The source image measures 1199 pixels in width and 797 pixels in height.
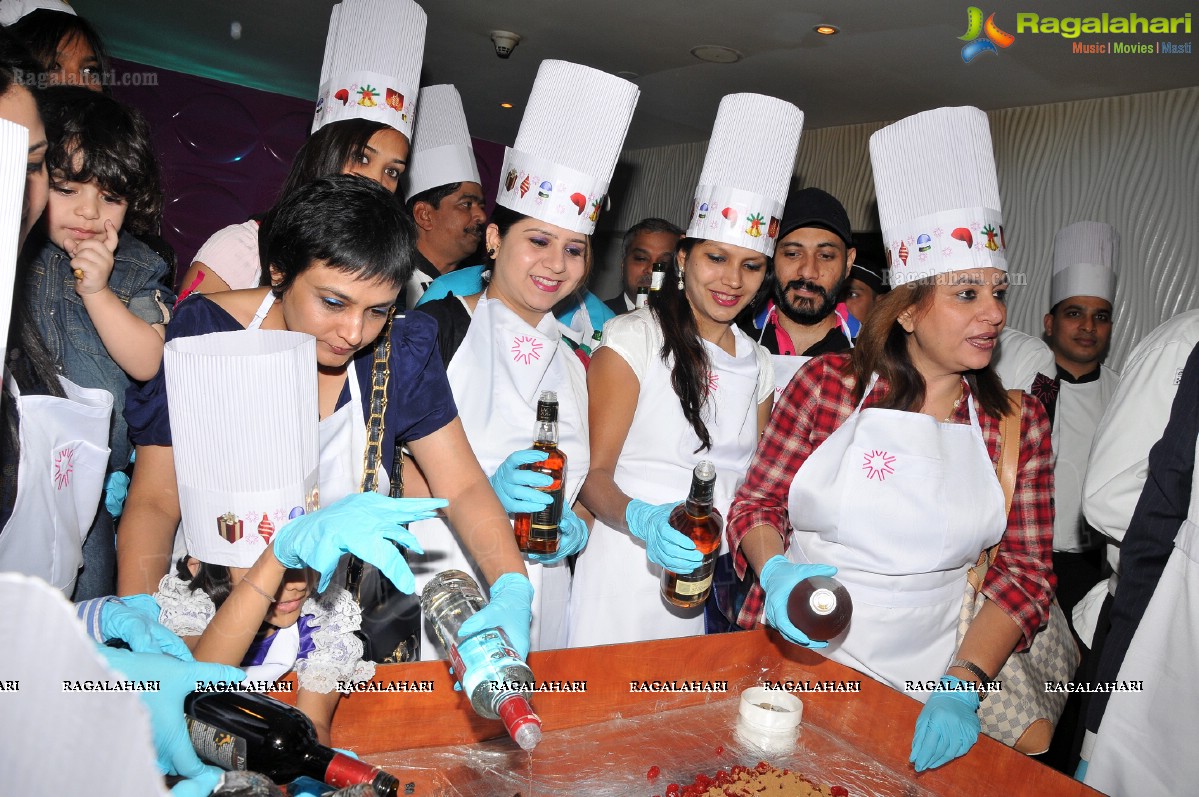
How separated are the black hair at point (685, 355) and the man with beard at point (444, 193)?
144cm

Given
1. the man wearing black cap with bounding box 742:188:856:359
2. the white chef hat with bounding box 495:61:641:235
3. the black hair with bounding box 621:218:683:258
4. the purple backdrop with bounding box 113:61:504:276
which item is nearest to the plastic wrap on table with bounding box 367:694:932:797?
the white chef hat with bounding box 495:61:641:235

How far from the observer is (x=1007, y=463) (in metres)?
1.89

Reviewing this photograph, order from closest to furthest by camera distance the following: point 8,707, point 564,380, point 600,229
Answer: point 8,707 → point 564,380 → point 600,229

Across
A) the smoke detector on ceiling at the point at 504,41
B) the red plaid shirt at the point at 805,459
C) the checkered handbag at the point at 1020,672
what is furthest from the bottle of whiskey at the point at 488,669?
the smoke detector on ceiling at the point at 504,41

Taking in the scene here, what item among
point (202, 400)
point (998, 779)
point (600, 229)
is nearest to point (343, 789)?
point (202, 400)

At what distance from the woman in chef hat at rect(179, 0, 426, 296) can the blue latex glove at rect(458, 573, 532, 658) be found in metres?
1.31

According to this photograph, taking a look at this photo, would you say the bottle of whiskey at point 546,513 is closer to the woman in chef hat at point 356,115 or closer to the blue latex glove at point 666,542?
the blue latex glove at point 666,542

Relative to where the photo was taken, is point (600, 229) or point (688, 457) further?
point (600, 229)

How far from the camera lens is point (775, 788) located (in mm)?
1247

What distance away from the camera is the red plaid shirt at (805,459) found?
184 cm

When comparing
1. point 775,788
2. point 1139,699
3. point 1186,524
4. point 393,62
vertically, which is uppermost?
point 393,62

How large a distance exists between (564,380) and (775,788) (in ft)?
4.08

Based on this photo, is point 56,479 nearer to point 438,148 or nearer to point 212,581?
point 212,581

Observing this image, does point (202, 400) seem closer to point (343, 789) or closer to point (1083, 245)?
point (343, 789)
